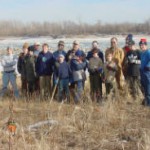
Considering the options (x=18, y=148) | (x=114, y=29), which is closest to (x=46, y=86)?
(x=18, y=148)

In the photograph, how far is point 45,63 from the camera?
1105 centimetres

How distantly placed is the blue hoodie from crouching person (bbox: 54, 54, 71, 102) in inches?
10.0

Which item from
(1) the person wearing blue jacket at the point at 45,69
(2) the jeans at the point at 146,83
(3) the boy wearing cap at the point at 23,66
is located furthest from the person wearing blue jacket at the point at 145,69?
(3) the boy wearing cap at the point at 23,66

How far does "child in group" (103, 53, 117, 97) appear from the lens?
10.6 metres

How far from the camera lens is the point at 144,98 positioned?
10.3 meters

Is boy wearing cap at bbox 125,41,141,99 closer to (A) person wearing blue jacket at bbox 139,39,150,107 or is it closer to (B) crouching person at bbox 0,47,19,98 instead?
(A) person wearing blue jacket at bbox 139,39,150,107

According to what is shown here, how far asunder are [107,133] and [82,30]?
222 ft

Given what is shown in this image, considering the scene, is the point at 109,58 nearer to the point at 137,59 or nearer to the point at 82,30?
the point at 137,59

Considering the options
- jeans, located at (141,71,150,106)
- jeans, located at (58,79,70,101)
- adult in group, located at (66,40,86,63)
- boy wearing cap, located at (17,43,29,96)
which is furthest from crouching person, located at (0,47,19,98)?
jeans, located at (141,71,150,106)

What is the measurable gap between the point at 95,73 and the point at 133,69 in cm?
86

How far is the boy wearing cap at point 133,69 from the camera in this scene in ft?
34.6

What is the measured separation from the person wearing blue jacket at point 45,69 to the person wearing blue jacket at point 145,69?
223cm

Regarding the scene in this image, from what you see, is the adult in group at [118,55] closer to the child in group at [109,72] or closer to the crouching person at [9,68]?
the child in group at [109,72]

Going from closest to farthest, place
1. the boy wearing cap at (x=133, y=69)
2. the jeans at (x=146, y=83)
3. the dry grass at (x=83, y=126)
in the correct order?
the dry grass at (x=83, y=126)
the jeans at (x=146, y=83)
the boy wearing cap at (x=133, y=69)
